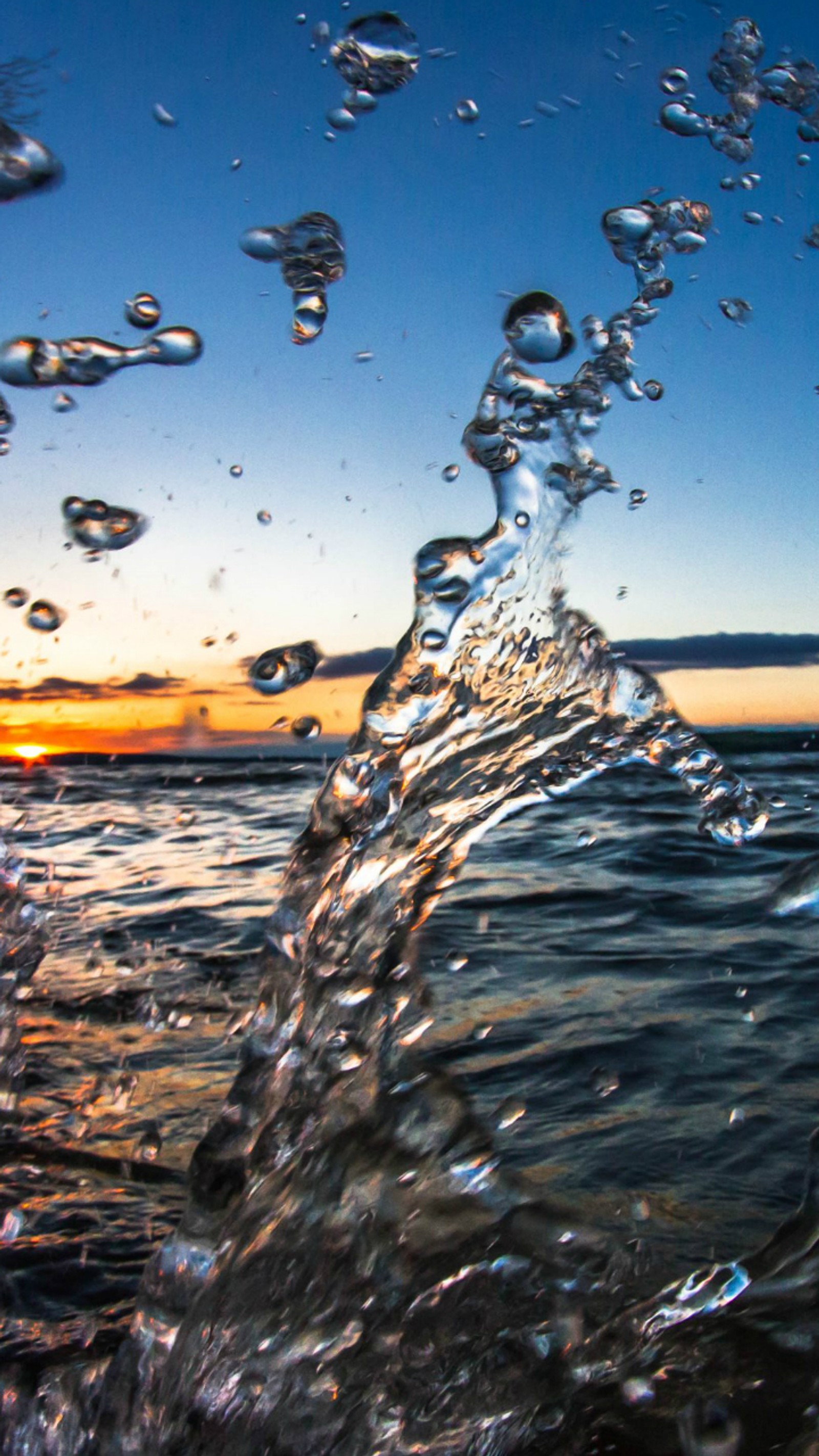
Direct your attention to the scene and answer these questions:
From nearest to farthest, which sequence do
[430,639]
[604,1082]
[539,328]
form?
[430,639]
[539,328]
[604,1082]

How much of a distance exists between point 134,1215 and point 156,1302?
2.17 feet

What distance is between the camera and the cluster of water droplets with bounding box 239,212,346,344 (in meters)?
3.12

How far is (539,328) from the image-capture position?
254 centimetres

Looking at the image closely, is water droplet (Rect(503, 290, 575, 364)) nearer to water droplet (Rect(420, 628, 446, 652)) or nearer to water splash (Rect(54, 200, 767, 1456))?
water splash (Rect(54, 200, 767, 1456))

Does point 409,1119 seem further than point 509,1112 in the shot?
No

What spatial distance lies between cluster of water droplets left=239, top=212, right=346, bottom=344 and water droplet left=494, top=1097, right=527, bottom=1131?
2.17 m

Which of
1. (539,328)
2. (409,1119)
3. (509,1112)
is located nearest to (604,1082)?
(509,1112)

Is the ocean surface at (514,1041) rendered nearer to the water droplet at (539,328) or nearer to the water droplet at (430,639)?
the water droplet at (430,639)

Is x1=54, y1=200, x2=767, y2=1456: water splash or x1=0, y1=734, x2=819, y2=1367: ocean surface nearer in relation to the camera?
x1=54, y1=200, x2=767, y2=1456: water splash

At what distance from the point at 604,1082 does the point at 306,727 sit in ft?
4.13

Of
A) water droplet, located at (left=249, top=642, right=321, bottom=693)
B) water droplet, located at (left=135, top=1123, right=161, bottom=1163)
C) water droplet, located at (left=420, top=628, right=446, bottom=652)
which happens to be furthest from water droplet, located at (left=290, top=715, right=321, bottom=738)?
water droplet, located at (left=135, top=1123, right=161, bottom=1163)

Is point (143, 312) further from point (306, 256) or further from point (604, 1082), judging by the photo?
point (604, 1082)

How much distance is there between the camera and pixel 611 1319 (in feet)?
6.32

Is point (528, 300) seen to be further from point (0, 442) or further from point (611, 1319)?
point (611, 1319)
